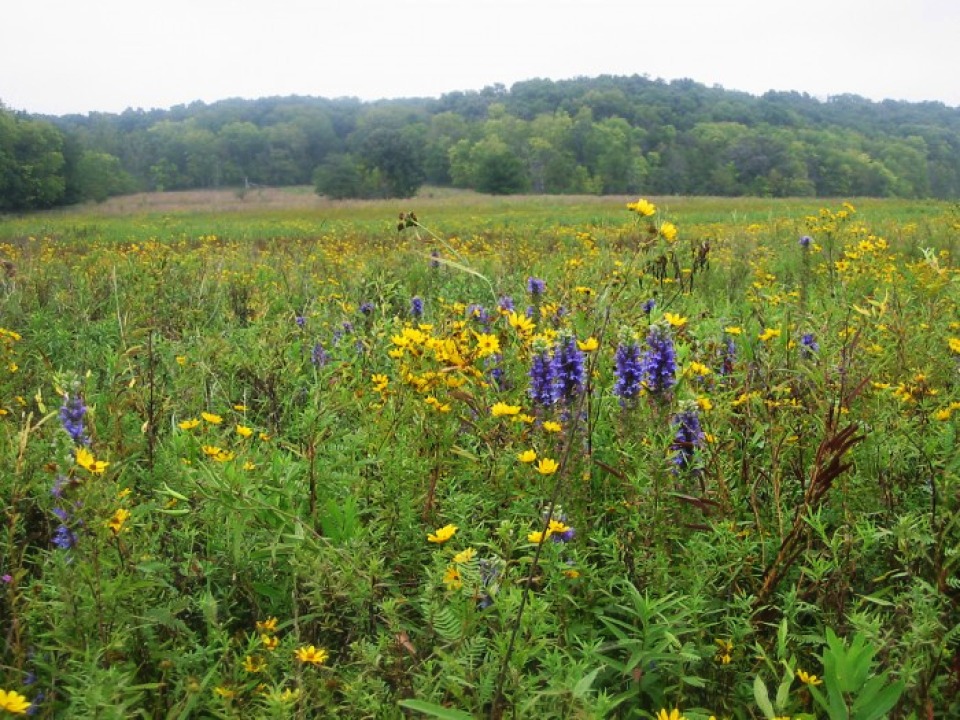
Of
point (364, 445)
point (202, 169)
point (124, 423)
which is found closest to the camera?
point (364, 445)

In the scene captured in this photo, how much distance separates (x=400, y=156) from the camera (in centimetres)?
5709

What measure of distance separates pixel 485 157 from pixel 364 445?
231ft

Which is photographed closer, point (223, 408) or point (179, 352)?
point (223, 408)

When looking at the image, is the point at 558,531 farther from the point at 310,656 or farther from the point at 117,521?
the point at 117,521

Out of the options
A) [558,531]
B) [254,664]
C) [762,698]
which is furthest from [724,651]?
[254,664]

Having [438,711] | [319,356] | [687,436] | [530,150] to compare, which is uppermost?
[530,150]

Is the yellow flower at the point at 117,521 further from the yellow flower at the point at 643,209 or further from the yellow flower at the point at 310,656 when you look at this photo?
the yellow flower at the point at 643,209

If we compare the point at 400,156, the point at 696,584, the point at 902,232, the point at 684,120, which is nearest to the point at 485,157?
the point at 400,156

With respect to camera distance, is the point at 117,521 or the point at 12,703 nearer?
the point at 12,703

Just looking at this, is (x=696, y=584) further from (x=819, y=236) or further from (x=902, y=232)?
(x=902, y=232)

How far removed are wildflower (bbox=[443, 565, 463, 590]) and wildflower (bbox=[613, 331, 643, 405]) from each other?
0.95 meters

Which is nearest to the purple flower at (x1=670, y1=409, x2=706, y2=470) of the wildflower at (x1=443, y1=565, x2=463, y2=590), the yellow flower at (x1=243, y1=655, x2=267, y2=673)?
the wildflower at (x1=443, y1=565, x2=463, y2=590)

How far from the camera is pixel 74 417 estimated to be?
1713 millimetres

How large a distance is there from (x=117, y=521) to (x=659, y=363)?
1.53 meters
